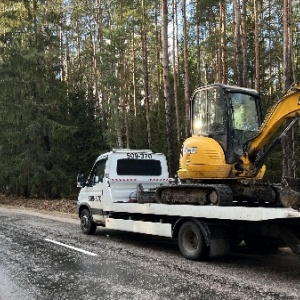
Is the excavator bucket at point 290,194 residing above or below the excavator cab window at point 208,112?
below

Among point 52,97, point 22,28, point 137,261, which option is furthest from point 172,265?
point 22,28

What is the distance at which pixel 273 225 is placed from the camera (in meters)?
7.52

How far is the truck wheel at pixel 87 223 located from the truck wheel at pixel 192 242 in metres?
4.17

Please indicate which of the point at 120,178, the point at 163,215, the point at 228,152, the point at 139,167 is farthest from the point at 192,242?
the point at 139,167

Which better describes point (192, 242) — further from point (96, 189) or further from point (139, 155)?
point (96, 189)

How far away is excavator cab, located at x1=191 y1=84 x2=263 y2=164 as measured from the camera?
9.14 m

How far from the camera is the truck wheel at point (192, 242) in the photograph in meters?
8.23

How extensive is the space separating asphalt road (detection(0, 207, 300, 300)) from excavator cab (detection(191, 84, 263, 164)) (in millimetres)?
2390

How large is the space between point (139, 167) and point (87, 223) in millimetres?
2272

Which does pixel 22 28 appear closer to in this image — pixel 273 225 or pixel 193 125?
pixel 193 125

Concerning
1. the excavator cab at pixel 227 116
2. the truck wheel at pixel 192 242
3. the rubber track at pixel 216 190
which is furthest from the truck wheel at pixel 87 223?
the excavator cab at pixel 227 116

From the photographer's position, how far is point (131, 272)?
7.53 metres

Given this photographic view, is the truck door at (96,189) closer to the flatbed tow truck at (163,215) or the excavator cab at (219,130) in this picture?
the flatbed tow truck at (163,215)

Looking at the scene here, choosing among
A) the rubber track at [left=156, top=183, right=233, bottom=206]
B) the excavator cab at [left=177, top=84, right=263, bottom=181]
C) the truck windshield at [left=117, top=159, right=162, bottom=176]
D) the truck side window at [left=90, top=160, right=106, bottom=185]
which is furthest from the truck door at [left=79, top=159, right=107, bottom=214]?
the excavator cab at [left=177, top=84, right=263, bottom=181]
